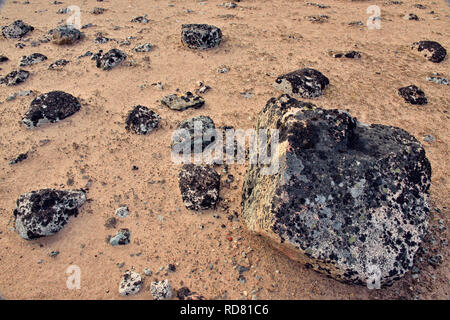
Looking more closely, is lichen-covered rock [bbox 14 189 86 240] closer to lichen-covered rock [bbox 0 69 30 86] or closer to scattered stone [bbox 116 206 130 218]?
scattered stone [bbox 116 206 130 218]

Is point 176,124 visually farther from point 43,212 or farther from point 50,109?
point 43,212

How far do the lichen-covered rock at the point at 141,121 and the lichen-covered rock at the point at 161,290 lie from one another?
3.67m

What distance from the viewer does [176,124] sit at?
6.98 m

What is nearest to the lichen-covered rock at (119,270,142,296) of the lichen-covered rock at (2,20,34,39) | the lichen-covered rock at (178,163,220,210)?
the lichen-covered rock at (178,163,220,210)

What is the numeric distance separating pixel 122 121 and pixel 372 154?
5.56 m

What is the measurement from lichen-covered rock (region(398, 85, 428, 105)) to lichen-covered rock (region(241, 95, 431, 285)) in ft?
14.3

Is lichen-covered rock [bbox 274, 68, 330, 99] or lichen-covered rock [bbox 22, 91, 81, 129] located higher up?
lichen-covered rock [bbox 274, 68, 330, 99]

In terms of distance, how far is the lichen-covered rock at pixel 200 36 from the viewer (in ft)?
32.2

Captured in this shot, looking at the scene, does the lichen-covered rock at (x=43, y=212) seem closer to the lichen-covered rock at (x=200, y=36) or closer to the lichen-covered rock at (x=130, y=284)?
the lichen-covered rock at (x=130, y=284)

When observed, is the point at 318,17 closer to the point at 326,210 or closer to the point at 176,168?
the point at 176,168

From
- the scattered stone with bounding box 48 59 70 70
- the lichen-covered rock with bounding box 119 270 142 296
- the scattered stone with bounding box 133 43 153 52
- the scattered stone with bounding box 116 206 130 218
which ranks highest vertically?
the scattered stone with bounding box 133 43 153 52

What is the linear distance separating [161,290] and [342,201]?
8.72ft

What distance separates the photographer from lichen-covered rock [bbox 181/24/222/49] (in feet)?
32.2

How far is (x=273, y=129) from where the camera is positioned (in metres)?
4.39
